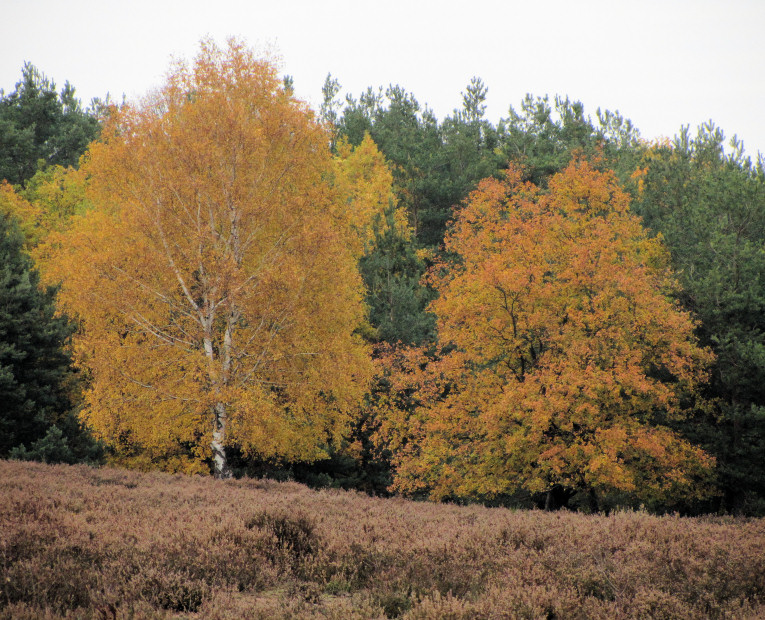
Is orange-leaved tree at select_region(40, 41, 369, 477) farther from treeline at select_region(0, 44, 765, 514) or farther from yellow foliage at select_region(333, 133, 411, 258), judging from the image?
yellow foliage at select_region(333, 133, 411, 258)

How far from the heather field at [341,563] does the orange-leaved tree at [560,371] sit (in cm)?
653

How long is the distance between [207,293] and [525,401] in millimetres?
8876

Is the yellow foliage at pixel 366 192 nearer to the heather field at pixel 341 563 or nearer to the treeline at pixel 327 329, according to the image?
the treeline at pixel 327 329

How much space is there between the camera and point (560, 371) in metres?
A: 16.2

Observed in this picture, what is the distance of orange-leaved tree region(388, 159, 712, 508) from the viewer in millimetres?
15484

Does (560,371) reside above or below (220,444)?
above

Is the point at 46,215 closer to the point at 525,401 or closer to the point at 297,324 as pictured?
the point at 297,324

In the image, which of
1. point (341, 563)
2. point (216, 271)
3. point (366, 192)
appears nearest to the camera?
point (341, 563)

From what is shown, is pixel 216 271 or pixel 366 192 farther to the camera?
pixel 366 192

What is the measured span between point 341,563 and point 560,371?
36.5 feet

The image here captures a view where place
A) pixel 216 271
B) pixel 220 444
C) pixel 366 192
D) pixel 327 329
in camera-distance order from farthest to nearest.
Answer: pixel 366 192
pixel 327 329
pixel 220 444
pixel 216 271

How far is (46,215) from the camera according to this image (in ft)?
109

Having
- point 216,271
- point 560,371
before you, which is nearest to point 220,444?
point 216,271

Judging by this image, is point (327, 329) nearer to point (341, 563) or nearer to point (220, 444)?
point (220, 444)
